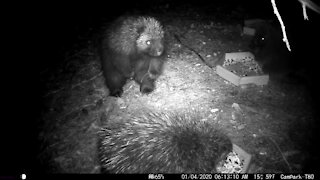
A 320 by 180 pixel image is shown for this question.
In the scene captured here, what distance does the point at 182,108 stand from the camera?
4.96 metres

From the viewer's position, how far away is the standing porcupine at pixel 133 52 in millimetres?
5004

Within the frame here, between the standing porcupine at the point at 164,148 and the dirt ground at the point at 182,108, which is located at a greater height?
the standing porcupine at the point at 164,148

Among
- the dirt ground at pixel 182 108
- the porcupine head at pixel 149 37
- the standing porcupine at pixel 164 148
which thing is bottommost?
the dirt ground at pixel 182 108

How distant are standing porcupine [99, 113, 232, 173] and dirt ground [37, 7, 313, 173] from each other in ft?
2.97

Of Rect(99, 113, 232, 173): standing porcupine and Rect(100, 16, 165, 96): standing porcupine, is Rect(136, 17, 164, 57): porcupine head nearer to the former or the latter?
Rect(100, 16, 165, 96): standing porcupine

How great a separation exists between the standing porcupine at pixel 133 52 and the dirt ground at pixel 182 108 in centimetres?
29

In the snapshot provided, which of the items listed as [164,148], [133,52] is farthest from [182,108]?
[164,148]

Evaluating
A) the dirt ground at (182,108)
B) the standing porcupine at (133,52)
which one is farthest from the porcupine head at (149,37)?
the dirt ground at (182,108)

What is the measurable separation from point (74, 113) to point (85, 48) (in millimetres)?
3161

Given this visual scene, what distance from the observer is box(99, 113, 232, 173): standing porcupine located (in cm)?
306

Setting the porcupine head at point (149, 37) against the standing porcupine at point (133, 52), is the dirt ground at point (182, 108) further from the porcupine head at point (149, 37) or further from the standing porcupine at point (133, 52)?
the porcupine head at point (149, 37)

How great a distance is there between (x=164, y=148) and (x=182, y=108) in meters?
1.96

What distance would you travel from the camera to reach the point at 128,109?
5.09 m

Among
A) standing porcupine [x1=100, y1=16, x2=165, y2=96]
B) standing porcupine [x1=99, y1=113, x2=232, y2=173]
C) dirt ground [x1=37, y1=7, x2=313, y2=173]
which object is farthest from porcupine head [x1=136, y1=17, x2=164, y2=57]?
standing porcupine [x1=99, y1=113, x2=232, y2=173]
